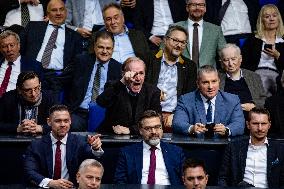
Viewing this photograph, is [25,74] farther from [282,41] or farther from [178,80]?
[282,41]

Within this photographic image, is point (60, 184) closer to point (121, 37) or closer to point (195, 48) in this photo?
point (121, 37)

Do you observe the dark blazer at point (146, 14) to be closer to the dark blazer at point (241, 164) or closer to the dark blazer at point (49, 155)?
the dark blazer at point (241, 164)

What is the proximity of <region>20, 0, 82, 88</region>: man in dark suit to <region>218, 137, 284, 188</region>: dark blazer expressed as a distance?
264 centimetres

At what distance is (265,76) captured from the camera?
10375 millimetres

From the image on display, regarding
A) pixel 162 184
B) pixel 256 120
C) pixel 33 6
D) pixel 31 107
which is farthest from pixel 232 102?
pixel 33 6

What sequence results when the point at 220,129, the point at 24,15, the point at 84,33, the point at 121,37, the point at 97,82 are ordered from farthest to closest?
1. the point at 24,15
2. the point at 84,33
3. the point at 121,37
4. the point at 97,82
5. the point at 220,129

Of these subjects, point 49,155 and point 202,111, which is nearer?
point 49,155

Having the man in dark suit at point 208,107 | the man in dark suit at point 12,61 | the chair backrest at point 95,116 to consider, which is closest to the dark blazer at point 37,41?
the man in dark suit at point 12,61

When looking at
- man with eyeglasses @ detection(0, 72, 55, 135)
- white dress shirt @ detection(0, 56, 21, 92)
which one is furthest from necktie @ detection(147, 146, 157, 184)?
white dress shirt @ detection(0, 56, 21, 92)

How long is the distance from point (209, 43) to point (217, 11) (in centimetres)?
80

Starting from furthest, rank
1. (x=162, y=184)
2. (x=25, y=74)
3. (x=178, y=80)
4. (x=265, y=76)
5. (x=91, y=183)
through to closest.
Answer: (x=265, y=76)
(x=178, y=80)
(x=25, y=74)
(x=162, y=184)
(x=91, y=183)

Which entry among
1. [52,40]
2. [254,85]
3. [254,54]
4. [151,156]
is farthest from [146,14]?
[151,156]

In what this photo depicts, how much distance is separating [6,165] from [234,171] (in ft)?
6.70

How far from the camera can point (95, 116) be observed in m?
8.98
